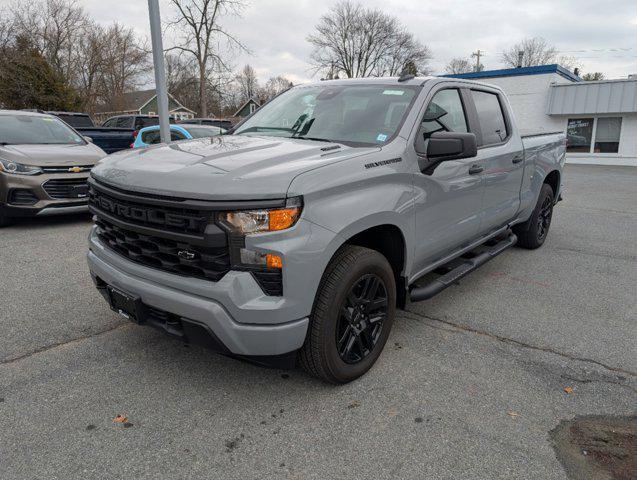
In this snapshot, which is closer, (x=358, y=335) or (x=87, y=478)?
(x=87, y=478)

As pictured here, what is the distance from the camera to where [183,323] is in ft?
8.27

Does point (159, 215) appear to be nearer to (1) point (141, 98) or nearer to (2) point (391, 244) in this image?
(2) point (391, 244)

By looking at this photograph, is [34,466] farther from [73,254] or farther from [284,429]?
[73,254]

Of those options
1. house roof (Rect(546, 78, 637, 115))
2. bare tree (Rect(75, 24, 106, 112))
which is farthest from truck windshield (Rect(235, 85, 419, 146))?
bare tree (Rect(75, 24, 106, 112))

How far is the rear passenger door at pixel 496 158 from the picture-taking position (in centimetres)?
430

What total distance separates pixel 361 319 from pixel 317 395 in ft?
1.74

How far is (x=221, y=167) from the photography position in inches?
102

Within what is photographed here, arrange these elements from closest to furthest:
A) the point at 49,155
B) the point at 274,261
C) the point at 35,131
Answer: the point at 274,261 < the point at 49,155 < the point at 35,131

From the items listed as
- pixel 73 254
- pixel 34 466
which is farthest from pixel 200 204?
pixel 73 254

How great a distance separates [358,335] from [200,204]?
1.28m

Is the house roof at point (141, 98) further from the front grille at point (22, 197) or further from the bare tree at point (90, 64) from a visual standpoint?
the front grille at point (22, 197)

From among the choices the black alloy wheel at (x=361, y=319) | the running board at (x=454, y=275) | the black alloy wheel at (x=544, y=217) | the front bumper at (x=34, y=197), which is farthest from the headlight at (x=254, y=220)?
the front bumper at (x=34, y=197)

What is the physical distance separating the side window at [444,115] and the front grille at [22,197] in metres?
5.82

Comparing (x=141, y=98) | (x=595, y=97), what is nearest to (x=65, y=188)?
(x=595, y=97)
